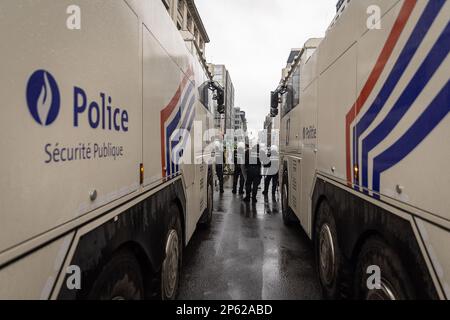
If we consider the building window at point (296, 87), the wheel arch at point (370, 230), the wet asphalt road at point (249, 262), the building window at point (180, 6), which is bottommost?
the wet asphalt road at point (249, 262)

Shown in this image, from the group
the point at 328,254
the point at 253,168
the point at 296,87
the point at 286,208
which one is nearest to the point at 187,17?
the point at 253,168

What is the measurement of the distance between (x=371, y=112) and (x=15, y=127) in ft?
7.65

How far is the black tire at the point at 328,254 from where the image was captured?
131 inches

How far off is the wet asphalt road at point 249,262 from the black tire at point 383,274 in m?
1.53

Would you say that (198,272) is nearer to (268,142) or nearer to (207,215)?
(207,215)

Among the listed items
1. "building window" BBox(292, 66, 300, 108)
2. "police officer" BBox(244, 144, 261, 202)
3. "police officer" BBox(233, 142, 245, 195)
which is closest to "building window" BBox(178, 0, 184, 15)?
"police officer" BBox(233, 142, 245, 195)

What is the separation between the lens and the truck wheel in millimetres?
3371

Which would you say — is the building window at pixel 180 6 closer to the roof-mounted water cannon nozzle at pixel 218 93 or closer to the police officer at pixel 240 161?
the police officer at pixel 240 161

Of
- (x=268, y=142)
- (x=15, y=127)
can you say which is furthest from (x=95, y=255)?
(x=268, y=142)

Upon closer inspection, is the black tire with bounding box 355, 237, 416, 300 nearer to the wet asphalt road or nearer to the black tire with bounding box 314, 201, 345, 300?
the black tire with bounding box 314, 201, 345, 300

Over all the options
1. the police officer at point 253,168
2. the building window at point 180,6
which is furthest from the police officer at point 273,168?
the building window at point 180,6

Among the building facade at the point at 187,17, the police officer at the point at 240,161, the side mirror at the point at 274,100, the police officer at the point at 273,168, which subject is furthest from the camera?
the building facade at the point at 187,17

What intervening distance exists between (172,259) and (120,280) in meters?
1.61

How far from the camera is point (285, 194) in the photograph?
7.65 metres
